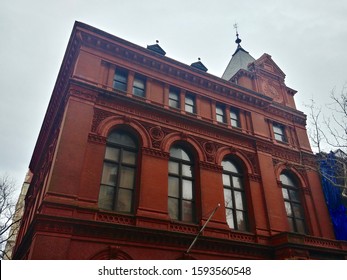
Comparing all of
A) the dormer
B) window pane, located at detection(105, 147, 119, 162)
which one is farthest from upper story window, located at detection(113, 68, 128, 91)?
the dormer

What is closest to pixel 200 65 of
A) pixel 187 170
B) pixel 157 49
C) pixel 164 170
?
pixel 157 49

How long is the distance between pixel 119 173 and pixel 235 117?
9.89 metres

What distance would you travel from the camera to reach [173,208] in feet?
48.8

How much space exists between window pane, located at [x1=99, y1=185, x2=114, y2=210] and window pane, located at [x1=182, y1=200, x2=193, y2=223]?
3.74 m

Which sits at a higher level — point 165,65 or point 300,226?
point 165,65

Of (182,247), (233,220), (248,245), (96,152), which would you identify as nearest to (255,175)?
(233,220)

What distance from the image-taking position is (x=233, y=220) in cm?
1627

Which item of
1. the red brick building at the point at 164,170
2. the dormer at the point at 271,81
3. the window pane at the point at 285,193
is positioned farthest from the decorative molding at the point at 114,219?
the dormer at the point at 271,81

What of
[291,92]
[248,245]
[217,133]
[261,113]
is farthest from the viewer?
[291,92]

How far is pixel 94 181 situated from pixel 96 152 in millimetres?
1512

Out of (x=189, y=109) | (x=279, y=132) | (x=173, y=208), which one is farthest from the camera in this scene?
(x=279, y=132)

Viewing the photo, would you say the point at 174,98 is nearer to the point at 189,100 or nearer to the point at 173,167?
the point at 189,100

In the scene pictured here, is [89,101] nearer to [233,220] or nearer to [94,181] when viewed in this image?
[94,181]

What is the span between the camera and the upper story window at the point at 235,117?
20358 mm
